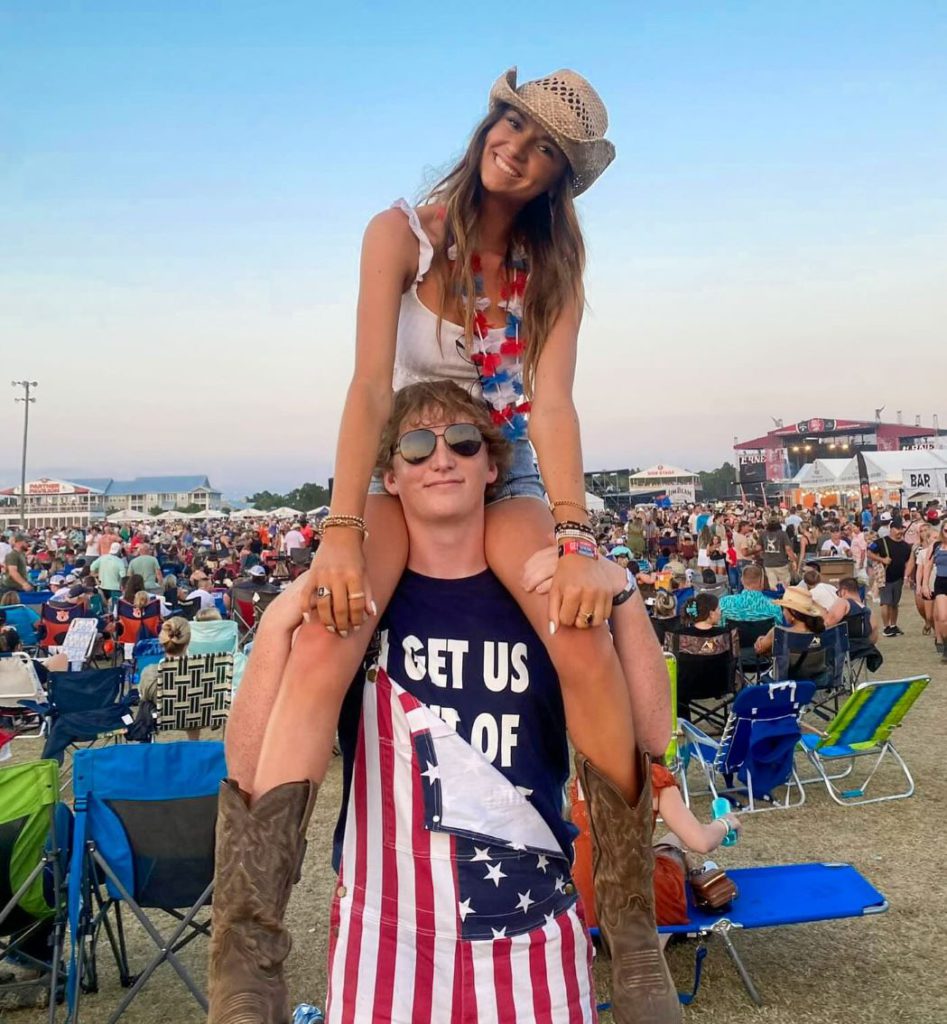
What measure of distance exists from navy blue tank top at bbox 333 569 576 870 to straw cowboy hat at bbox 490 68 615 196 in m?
1.02

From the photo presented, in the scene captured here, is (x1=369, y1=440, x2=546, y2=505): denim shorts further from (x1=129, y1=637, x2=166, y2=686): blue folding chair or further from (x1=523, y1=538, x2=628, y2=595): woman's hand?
(x1=129, y1=637, x2=166, y2=686): blue folding chair

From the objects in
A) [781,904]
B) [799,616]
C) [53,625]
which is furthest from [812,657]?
[53,625]

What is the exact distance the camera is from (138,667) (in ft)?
26.4

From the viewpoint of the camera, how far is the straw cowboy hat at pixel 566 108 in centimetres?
189

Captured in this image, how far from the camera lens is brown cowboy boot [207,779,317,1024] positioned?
152 centimetres

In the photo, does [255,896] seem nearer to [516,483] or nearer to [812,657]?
[516,483]

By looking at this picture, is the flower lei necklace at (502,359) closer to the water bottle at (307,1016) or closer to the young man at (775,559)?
the water bottle at (307,1016)

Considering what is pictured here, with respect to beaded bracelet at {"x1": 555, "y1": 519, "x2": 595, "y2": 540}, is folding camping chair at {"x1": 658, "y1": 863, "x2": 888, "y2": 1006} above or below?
below

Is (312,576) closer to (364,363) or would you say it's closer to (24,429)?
(364,363)

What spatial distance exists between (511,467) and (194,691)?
5.72 m

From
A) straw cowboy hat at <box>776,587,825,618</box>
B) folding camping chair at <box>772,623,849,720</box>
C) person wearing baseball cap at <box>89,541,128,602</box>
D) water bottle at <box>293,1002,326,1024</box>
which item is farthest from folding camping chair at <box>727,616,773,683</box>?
person wearing baseball cap at <box>89,541,128,602</box>

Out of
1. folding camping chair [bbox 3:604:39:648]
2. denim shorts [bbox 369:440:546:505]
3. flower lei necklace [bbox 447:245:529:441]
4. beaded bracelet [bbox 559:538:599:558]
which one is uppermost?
flower lei necklace [bbox 447:245:529:441]

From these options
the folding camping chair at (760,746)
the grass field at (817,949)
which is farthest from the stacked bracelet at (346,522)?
the folding camping chair at (760,746)

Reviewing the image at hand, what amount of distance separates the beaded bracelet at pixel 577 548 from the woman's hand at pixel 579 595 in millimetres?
18
